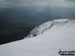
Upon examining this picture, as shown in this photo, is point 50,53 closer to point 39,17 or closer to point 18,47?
point 18,47

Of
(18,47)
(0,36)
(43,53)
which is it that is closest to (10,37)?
(0,36)

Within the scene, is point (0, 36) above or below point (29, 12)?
below

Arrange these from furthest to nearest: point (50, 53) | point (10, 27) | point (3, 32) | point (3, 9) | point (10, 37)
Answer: point (3, 9)
point (10, 27)
point (3, 32)
point (10, 37)
point (50, 53)

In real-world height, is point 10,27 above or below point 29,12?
below

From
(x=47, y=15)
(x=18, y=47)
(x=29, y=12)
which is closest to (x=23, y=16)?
(x=29, y=12)

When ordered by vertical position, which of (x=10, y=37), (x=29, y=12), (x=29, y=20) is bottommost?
(x=10, y=37)

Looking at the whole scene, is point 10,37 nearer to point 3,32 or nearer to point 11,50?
point 3,32

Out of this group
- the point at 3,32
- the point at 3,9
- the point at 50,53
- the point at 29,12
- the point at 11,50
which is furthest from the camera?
the point at 29,12

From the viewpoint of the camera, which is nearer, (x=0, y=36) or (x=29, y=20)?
(x=0, y=36)

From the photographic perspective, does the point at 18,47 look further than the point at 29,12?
No
